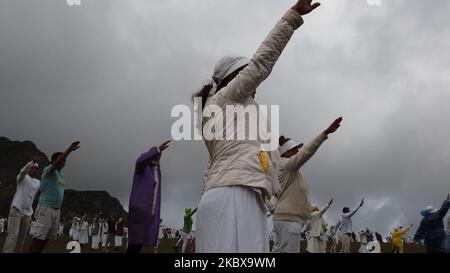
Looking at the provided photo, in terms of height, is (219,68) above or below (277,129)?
above

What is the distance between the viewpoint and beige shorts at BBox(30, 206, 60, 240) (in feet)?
26.6

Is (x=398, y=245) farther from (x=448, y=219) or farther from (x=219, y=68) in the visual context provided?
(x=219, y=68)

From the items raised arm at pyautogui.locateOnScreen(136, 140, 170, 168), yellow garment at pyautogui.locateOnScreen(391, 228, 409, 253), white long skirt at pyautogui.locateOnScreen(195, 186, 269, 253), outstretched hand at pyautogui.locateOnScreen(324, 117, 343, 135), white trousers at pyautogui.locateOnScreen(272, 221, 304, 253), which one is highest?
yellow garment at pyautogui.locateOnScreen(391, 228, 409, 253)

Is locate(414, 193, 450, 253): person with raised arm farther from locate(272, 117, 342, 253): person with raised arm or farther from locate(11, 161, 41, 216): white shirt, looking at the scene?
locate(11, 161, 41, 216): white shirt

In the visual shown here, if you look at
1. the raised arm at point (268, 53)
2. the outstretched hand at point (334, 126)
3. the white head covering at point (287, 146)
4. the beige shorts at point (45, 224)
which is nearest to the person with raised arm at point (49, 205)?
the beige shorts at point (45, 224)

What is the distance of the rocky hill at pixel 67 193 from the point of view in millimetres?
136025

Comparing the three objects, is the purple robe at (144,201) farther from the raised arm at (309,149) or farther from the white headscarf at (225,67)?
the white headscarf at (225,67)

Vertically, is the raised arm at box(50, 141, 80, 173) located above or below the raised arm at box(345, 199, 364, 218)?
below

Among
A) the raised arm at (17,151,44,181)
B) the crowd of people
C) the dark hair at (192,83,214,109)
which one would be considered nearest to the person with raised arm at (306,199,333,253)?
the crowd of people
